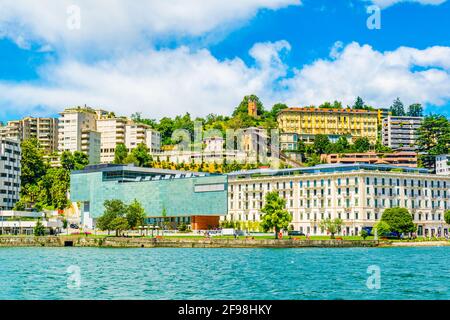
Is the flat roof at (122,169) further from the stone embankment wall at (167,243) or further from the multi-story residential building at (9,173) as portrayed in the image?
the stone embankment wall at (167,243)

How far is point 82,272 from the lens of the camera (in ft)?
211

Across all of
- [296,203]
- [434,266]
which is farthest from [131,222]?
[434,266]

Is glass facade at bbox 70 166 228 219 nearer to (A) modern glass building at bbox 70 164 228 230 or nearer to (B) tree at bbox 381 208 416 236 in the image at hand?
(A) modern glass building at bbox 70 164 228 230

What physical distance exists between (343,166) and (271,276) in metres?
87.4

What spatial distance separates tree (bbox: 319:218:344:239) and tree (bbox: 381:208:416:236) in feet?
30.8

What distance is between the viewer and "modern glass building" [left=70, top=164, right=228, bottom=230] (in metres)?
152

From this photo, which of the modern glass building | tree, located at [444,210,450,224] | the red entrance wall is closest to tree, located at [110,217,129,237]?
the modern glass building

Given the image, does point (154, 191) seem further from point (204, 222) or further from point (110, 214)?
point (110, 214)

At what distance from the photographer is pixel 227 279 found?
184 ft

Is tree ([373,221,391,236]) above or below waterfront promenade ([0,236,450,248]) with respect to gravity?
above

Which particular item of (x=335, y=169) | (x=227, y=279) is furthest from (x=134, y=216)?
(x=227, y=279)

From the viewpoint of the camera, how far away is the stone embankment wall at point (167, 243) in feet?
370
